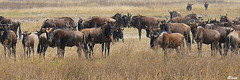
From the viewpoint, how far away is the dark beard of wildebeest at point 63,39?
11.7 meters

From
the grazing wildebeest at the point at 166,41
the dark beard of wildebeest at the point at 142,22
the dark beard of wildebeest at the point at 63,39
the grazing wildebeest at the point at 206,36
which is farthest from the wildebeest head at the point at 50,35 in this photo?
the dark beard of wildebeest at the point at 142,22

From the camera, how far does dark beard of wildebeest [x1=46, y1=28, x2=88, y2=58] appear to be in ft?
38.5

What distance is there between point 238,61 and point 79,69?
4.50m

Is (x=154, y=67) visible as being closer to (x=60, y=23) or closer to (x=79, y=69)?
(x=79, y=69)

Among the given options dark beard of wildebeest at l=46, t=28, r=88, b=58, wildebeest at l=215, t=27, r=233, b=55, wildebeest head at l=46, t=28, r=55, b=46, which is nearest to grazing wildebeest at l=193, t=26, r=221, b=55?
wildebeest at l=215, t=27, r=233, b=55

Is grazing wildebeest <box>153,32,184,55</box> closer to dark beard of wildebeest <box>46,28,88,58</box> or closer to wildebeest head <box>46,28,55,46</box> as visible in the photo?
dark beard of wildebeest <box>46,28,88,58</box>

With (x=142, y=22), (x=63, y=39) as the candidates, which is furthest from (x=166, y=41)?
(x=142, y=22)

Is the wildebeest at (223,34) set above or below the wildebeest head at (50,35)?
below

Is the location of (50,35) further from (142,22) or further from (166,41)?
(142,22)

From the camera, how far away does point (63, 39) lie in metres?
12.0

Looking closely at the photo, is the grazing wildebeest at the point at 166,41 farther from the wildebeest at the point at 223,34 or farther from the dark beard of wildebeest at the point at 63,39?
the dark beard of wildebeest at the point at 63,39

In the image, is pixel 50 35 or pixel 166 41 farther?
pixel 166 41

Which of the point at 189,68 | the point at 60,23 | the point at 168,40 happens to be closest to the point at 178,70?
the point at 189,68

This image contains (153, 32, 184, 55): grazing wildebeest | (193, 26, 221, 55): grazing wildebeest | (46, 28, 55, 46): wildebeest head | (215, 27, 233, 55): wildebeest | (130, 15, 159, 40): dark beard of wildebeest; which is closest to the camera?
(46, 28, 55, 46): wildebeest head
